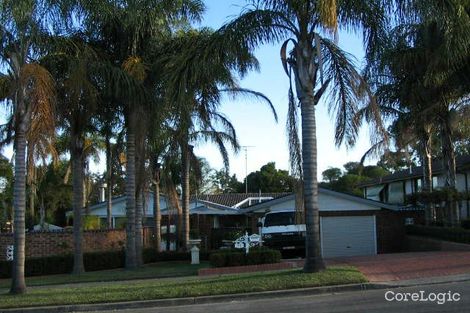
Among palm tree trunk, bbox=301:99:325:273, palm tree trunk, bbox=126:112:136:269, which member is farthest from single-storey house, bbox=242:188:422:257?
palm tree trunk, bbox=301:99:325:273

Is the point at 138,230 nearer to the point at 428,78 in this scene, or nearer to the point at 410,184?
the point at 428,78

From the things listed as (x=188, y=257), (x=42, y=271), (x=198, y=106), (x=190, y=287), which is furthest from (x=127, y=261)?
(x=190, y=287)

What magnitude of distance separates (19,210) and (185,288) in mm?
4361

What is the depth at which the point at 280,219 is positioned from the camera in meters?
24.2

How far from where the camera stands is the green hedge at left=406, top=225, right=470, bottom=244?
20531 millimetres

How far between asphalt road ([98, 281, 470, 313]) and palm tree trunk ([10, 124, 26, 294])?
11.8 ft

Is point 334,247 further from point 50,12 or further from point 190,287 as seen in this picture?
point 50,12

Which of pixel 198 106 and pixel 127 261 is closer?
pixel 198 106

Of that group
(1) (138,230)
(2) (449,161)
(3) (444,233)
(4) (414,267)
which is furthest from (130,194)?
(2) (449,161)

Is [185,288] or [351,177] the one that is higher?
[351,177]

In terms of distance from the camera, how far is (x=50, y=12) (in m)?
14.8

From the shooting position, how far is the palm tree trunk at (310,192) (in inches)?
566

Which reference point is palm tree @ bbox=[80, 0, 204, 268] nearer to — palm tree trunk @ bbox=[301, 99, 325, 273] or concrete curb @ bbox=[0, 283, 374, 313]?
palm tree trunk @ bbox=[301, 99, 325, 273]

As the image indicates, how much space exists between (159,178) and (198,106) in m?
9.56
